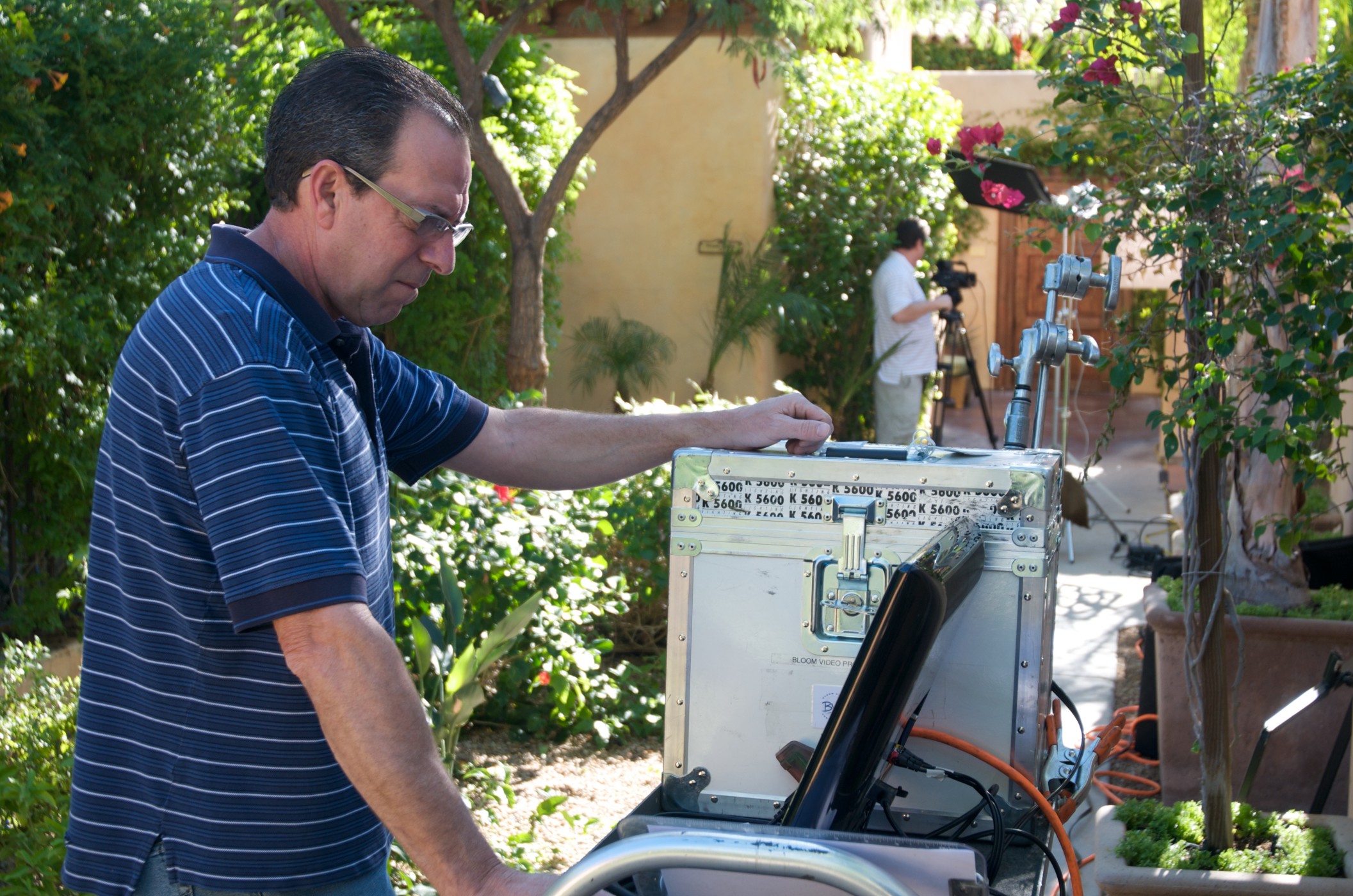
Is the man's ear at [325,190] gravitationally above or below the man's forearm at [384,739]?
above

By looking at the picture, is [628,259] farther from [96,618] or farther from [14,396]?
[96,618]

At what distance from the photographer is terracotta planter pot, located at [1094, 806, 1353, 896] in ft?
8.03

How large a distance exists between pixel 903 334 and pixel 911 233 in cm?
67

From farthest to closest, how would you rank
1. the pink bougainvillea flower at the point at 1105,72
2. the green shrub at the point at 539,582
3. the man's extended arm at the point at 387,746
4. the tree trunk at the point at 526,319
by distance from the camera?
1. the tree trunk at the point at 526,319
2. the green shrub at the point at 539,582
3. the pink bougainvillea flower at the point at 1105,72
4. the man's extended arm at the point at 387,746

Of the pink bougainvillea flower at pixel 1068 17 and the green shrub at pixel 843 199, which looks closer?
the pink bougainvillea flower at pixel 1068 17

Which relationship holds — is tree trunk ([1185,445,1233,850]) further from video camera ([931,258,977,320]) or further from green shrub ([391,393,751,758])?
video camera ([931,258,977,320])

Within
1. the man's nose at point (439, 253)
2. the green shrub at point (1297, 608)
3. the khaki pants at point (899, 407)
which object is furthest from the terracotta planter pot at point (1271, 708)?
the khaki pants at point (899, 407)

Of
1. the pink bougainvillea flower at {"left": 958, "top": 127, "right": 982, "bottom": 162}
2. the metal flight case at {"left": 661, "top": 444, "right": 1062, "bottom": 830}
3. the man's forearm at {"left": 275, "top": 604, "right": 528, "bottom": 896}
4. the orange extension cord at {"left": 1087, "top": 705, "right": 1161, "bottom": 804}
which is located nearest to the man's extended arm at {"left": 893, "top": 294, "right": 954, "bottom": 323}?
the orange extension cord at {"left": 1087, "top": 705, "right": 1161, "bottom": 804}

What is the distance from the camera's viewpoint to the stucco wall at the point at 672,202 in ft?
30.8

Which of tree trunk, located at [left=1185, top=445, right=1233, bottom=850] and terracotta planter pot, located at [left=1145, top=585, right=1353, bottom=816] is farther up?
tree trunk, located at [left=1185, top=445, right=1233, bottom=850]

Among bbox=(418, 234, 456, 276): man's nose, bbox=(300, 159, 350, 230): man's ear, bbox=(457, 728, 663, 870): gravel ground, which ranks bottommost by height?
bbox=(457, 728, 663, 870): gravel ground

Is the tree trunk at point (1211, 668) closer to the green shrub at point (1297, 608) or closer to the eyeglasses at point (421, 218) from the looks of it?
the green shrub at point (1297, 608)

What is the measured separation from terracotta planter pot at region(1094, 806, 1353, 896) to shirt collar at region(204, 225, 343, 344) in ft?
6.38

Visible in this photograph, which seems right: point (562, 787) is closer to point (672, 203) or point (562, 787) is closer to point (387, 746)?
point (387, 746)
